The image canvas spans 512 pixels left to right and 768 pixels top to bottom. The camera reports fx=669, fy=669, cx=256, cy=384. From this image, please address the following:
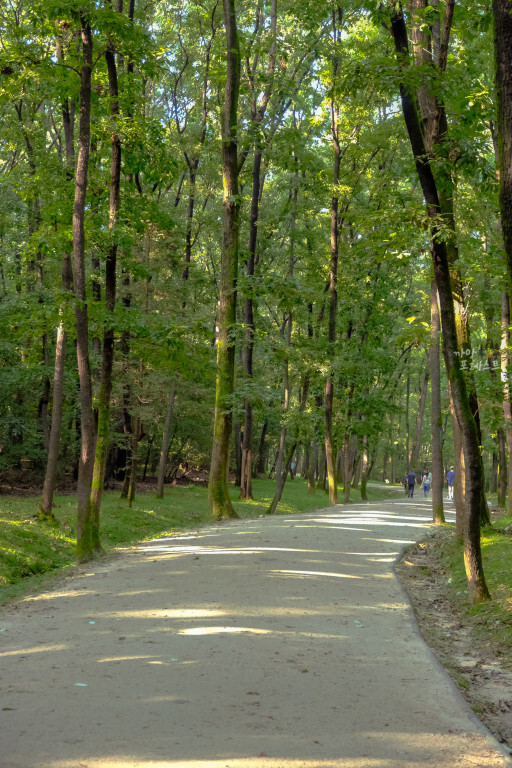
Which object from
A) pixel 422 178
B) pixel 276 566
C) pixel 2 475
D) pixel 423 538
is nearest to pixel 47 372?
pixel 2 475

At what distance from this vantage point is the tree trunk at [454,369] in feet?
27.2

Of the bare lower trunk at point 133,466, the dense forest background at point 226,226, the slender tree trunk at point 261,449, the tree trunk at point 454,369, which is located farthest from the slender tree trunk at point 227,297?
the slender tree trunk at point 261,449

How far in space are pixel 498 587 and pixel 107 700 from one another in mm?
6384

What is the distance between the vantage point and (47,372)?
23594 millimetres

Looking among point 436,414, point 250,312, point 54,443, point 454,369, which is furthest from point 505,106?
point 250,312

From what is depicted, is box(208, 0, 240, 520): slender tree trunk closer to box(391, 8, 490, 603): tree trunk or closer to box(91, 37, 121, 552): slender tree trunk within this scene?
box(91, 37, 121, 552): slender tree trunk

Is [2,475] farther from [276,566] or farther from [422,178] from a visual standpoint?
[422,178]

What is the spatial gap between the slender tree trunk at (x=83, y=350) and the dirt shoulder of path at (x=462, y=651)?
5.11m

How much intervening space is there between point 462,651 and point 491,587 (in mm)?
2632

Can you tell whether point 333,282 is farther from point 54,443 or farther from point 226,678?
point 226,678

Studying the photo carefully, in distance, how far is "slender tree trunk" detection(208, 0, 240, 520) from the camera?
54.5 feet

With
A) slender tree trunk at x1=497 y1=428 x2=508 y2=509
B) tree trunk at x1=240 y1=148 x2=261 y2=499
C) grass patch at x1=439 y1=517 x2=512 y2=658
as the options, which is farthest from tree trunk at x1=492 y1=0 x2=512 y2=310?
slender tree trunk at x1=497 y1=428 x2=508 y2=509

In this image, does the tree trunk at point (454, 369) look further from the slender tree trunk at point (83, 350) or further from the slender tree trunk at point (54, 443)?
the slender tree trunk at point (54, 443)

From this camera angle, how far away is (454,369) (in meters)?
8.58
